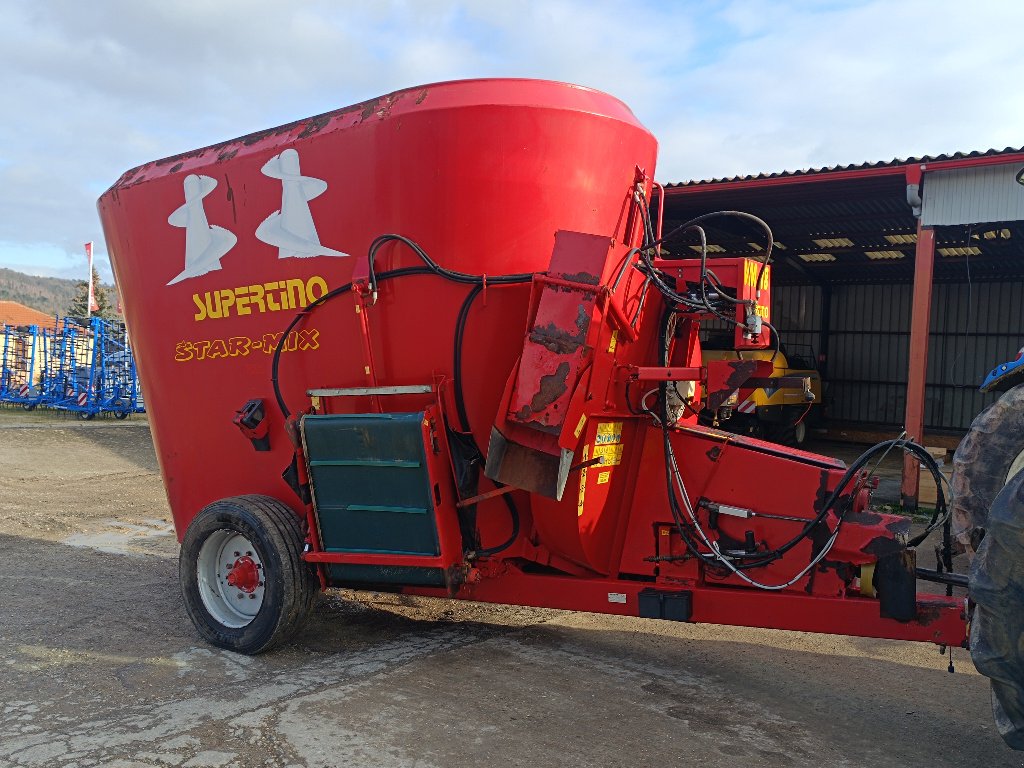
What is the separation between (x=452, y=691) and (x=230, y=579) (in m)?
1.39

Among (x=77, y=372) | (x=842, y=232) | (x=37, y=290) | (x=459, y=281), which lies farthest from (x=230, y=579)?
(x=37, y=290)

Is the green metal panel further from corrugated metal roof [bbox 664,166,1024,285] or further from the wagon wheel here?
corrugated metal roof [bbox 664,166,1024,285]

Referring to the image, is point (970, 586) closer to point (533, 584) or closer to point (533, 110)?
point (533, 584)

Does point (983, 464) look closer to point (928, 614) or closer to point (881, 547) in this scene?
point (881, 547)

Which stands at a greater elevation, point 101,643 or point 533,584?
point 533,584

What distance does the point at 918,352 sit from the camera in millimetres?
9383

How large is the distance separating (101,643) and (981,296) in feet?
60.3

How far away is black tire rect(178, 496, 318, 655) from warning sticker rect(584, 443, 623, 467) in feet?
5.18

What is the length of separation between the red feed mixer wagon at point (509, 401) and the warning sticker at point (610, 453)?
15 millimetres

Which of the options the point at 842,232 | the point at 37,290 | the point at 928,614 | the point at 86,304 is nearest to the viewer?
the point at 928,614

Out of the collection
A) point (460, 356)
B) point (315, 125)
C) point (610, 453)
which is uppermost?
point (315, 125)

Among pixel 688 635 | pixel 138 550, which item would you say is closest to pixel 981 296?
pixel 688 635

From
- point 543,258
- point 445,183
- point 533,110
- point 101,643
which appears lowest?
point 101,643

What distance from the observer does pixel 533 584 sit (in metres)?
4.05
